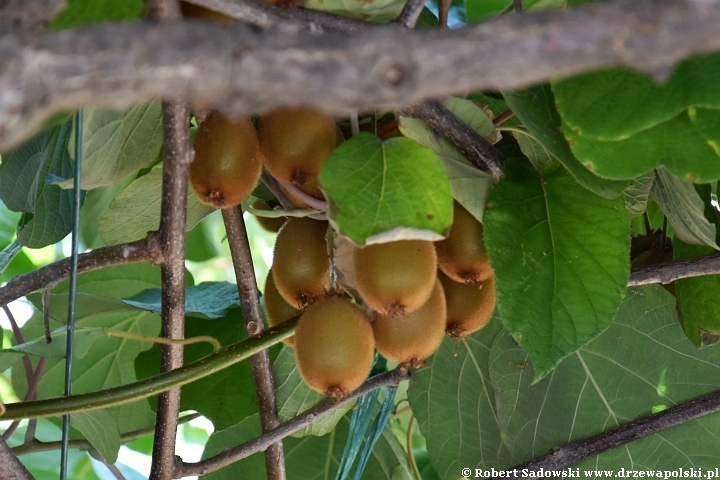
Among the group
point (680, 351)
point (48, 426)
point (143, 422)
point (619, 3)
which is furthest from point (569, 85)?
point (48, 426)

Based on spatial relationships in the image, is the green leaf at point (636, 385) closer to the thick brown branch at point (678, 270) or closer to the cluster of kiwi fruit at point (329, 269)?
the thick brown branch at point (678, 270)

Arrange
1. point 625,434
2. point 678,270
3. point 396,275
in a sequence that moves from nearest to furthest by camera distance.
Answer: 1. point 396,275
2. point 678,270
3. point 625,434

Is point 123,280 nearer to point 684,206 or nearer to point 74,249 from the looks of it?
point 74,249

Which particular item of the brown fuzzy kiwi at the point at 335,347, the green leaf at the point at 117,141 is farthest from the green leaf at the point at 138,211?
the brown fuzzy kiwi at the point at 335,347

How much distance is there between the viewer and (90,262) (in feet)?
1.90

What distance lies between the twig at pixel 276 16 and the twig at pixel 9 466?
36 cm

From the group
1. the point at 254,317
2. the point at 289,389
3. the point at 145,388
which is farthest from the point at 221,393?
the point at 145,388

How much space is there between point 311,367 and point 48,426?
41.5 inches

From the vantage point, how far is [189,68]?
223 millimetres

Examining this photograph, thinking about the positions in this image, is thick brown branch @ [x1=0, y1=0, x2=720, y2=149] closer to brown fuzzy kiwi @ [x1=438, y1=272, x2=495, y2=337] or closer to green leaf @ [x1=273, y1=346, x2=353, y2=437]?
brown fuzzy kiwi @ [x1=438, y1=272, x2=495, y2=337]

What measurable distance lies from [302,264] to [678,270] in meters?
0.34

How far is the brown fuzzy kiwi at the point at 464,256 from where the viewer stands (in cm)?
54

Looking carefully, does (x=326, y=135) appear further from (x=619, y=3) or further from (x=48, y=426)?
(x=48, y=426)

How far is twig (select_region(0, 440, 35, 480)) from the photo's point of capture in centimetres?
55
